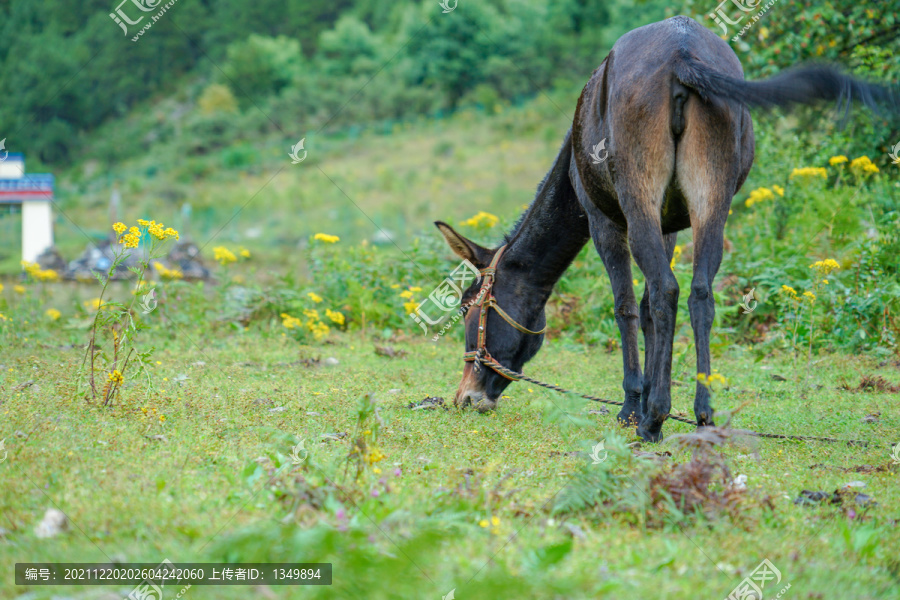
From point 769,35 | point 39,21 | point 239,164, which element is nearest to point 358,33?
point 239,164

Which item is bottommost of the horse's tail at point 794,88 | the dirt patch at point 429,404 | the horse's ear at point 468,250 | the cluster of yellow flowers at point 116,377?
the dirt patch at point 429,404

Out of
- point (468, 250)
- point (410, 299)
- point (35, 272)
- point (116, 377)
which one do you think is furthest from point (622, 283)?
point (35, 272)

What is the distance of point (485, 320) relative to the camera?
16.5 ft

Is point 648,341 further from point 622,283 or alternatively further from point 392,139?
point 392,139

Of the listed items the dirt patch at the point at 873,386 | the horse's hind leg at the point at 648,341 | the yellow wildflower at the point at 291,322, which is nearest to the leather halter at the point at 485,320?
the horse's hind leg at the point at 648,341

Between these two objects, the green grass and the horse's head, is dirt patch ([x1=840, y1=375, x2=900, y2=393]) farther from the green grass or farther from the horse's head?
the horse's head

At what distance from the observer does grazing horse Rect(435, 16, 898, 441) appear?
11.6 ft

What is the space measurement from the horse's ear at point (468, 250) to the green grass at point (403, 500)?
1156 mm

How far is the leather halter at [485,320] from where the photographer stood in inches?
194

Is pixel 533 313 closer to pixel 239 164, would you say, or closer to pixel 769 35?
pixel 769 35

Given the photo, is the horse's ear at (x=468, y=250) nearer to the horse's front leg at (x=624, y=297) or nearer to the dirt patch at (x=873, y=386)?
the horse's front leg at (x=624, y=297)

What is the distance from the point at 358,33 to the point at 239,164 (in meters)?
18.4

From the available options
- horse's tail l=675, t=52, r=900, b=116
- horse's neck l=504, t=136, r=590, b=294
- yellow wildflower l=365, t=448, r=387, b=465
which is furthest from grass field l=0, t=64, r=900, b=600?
horse's tail l=675, t=52, r=900, b=116

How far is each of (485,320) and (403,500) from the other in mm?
2575
